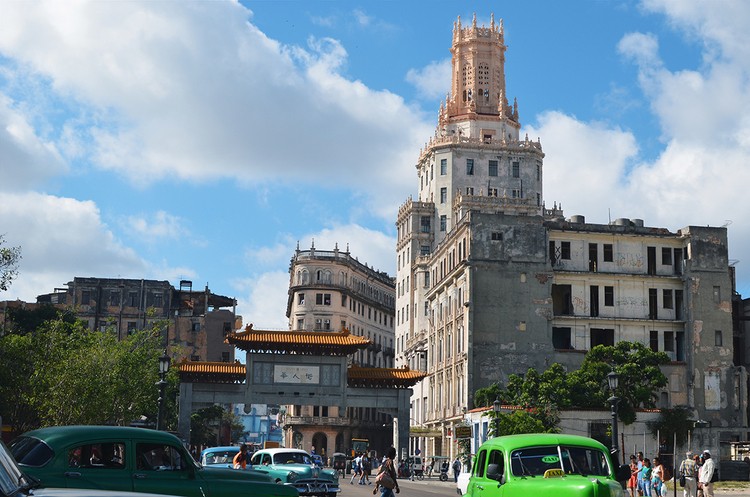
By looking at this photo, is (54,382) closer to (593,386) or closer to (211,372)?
(211,372)

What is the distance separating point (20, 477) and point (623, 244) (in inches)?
2697

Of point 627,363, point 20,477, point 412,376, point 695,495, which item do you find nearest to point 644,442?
point 627,363

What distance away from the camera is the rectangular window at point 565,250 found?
2869 inches

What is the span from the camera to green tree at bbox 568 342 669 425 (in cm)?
6141

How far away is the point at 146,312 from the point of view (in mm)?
109250

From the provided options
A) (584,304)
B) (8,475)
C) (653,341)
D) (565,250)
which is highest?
(565,250)

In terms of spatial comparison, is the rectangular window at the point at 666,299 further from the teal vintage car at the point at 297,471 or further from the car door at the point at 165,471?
the car door at the point at 165,471

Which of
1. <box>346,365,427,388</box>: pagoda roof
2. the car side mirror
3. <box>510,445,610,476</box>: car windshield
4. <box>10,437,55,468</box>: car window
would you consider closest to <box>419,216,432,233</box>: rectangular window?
<box>346,365,427,388</box>: pagoda roof

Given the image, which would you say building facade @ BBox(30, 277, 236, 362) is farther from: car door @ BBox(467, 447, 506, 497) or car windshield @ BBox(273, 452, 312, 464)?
car door @ BBox(467, 447, 506, 497)

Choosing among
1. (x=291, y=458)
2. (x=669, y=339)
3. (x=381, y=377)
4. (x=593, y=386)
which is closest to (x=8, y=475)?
(x=291, y=458)

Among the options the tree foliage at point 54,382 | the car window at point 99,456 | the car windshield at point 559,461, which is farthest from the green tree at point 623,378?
the car window at point 99,456

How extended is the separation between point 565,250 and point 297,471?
158ft

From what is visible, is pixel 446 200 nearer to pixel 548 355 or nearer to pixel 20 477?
pixel 548 355

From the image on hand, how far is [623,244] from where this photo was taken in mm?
73125
